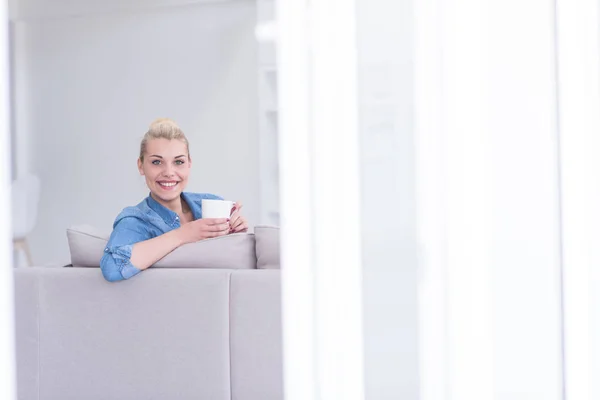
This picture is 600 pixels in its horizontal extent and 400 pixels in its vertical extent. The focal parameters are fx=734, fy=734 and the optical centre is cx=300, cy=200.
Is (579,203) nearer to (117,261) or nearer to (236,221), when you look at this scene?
(117,261)

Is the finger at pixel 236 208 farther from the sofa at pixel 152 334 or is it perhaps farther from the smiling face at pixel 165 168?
the sofa at pixel 152 334

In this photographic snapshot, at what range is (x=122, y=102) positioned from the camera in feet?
19.2

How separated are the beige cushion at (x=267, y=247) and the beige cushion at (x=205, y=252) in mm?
42

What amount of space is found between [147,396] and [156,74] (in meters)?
4.05

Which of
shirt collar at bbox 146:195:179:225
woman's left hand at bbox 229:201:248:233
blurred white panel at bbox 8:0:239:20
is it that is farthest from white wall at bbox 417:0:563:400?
blurred white panel at bbox 8:0:239:20

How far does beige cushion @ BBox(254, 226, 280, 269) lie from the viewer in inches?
82.7

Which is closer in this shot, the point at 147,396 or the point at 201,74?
the point at 147,396

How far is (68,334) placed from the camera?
213 centimetres

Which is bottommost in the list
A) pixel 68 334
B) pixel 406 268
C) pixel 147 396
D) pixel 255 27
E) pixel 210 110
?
pixel 147 396

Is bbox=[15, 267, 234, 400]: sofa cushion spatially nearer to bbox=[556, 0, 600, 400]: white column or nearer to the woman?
the woman

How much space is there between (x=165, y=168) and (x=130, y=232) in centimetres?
57

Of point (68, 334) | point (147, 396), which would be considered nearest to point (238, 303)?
point (147, 396)

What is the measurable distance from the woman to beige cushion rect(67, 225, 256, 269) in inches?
1.4

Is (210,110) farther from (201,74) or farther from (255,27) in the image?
(255,27)
